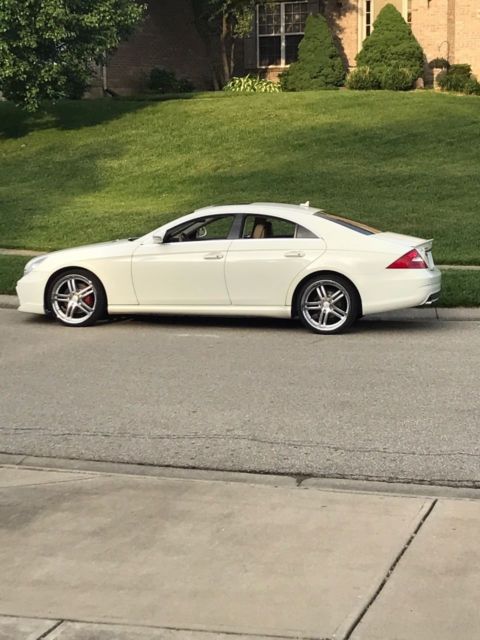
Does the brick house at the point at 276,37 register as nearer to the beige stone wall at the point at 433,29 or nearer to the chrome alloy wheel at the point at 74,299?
the beige stone wall at the point at 433,29

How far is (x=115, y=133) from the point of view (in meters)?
29.5

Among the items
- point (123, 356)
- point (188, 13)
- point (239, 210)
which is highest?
point (188, 13)

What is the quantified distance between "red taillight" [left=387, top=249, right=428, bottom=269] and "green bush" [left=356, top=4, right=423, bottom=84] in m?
23.3

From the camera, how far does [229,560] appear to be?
197 inches

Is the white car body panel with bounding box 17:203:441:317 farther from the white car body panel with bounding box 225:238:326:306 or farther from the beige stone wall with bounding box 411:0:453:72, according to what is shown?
the beige stone wall with bounding box 411:0:453:72

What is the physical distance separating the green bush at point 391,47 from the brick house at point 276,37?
1308 mm

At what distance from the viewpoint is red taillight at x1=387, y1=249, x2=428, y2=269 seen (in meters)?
11.2

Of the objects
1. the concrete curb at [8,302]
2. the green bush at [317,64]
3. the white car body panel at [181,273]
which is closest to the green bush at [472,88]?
the green bush at [317,64]

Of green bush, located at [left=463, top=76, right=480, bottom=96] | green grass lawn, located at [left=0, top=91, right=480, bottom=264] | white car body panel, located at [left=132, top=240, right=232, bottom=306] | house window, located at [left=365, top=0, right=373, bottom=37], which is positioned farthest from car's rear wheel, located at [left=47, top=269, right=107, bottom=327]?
house window, located at [left=365, top=0, right=373, bottom=37]

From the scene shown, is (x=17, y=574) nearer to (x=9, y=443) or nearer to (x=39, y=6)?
(x=9, y=443)

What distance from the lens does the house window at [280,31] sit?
124 ft

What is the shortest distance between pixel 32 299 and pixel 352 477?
6.88 m

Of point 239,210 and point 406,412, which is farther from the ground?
point 239,210

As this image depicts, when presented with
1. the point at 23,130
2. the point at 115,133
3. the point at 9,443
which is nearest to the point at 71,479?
the point at 9,443
